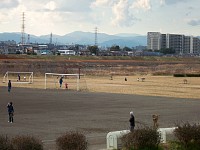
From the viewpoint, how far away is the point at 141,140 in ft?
49.6

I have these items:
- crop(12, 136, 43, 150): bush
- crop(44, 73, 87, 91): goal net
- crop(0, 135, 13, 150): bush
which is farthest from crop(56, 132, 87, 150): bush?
crop(44, 73, 87, 91): goal net

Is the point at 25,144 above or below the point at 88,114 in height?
above

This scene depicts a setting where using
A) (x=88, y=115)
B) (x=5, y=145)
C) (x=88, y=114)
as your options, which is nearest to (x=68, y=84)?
(x=88, y=114)

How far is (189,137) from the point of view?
15852 millimetres

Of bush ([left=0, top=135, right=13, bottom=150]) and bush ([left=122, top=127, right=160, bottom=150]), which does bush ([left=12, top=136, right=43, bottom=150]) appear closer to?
bush ([left=0, top=135, right=13, bottom=150])

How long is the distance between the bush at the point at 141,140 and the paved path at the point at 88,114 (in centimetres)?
264

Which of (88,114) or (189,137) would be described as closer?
(189,137)

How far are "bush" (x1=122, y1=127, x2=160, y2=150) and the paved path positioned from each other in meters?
2.64

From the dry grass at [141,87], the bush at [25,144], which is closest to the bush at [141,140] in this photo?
the bush at [25,144]

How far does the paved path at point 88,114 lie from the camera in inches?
914

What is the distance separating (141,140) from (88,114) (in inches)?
642

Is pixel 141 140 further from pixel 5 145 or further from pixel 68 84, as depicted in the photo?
pixel 68 84

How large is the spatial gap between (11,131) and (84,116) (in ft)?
25.3

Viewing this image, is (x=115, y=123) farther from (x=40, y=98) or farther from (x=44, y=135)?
(x=40, y=98)
